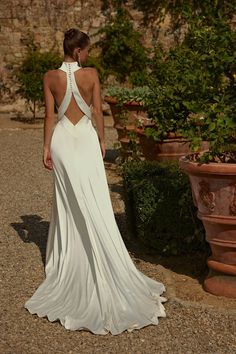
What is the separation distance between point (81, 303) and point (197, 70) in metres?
1.78

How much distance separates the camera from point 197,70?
4797 millimetres

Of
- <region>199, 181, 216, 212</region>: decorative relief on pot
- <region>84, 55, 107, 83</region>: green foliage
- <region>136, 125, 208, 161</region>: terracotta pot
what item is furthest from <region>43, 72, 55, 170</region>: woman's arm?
<region>84, 55, 107, 83</region>: green foliage

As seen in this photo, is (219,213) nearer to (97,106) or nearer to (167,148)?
(97,106)

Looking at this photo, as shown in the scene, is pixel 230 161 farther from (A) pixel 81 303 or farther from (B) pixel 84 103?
(A) pixel 81 303

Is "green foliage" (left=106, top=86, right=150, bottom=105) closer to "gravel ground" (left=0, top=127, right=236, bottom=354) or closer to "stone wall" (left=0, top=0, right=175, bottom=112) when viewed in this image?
"gravel ground" (left=0, top=127, right=236, bottom=354)

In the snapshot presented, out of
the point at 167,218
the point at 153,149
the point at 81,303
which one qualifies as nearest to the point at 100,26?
the point at 153,149

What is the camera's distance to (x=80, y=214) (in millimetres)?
4465

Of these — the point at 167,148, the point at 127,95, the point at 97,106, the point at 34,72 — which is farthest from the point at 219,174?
the point at 34,72

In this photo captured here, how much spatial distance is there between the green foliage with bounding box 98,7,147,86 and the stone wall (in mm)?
283

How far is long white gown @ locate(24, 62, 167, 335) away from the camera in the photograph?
159 inches

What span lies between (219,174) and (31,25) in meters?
11.6

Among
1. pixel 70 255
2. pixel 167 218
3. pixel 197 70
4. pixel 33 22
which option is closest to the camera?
pixel 70 255

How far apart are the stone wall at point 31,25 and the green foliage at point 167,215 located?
1001 cm

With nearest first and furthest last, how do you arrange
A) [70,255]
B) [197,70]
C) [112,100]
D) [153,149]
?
[70,255]
[197,70]
[153,149]
[112,100]
